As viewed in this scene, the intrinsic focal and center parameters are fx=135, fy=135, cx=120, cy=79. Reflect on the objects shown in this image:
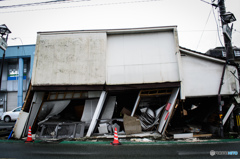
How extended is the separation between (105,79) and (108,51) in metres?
2.19

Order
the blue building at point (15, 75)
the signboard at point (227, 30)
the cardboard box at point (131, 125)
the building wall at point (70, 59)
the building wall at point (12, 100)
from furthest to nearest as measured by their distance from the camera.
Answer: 1. the building wall at point (12, 100)
2. the blue building at point (15, 75)
3. the building wall at point (70, 59)
4. the cardboard box at point (131, 125)
5. the signboard at point (227, 30)

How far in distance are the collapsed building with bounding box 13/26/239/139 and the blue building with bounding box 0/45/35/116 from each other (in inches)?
518

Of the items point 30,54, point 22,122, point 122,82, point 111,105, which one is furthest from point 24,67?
point 122,82

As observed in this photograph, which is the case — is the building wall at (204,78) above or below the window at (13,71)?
below

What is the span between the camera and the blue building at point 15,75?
67.1 feet

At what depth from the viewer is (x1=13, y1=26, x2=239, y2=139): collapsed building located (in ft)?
31.0

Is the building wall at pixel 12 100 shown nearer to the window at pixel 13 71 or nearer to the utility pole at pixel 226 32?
the window at pixel 13 71

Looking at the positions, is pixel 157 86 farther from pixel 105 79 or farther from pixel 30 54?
pixel 30 54

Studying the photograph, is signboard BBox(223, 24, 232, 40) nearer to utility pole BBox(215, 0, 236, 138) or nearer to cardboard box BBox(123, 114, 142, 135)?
utility pole BBox(215, 0, 236, 138)

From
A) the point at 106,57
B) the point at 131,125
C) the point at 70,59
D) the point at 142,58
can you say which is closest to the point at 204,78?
the point at 142,58

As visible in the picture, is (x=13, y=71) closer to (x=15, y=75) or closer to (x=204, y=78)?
(x=15, y=75)

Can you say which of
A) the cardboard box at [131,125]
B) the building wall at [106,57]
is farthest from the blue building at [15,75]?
the cardboard box at [131,125]

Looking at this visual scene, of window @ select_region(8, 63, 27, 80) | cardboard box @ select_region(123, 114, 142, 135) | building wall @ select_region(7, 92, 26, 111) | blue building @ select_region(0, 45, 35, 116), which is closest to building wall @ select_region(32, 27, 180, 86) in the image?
cardboard box @ select_region(123, 114, 142, 135)

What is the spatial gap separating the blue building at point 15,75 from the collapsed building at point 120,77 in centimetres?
1315
